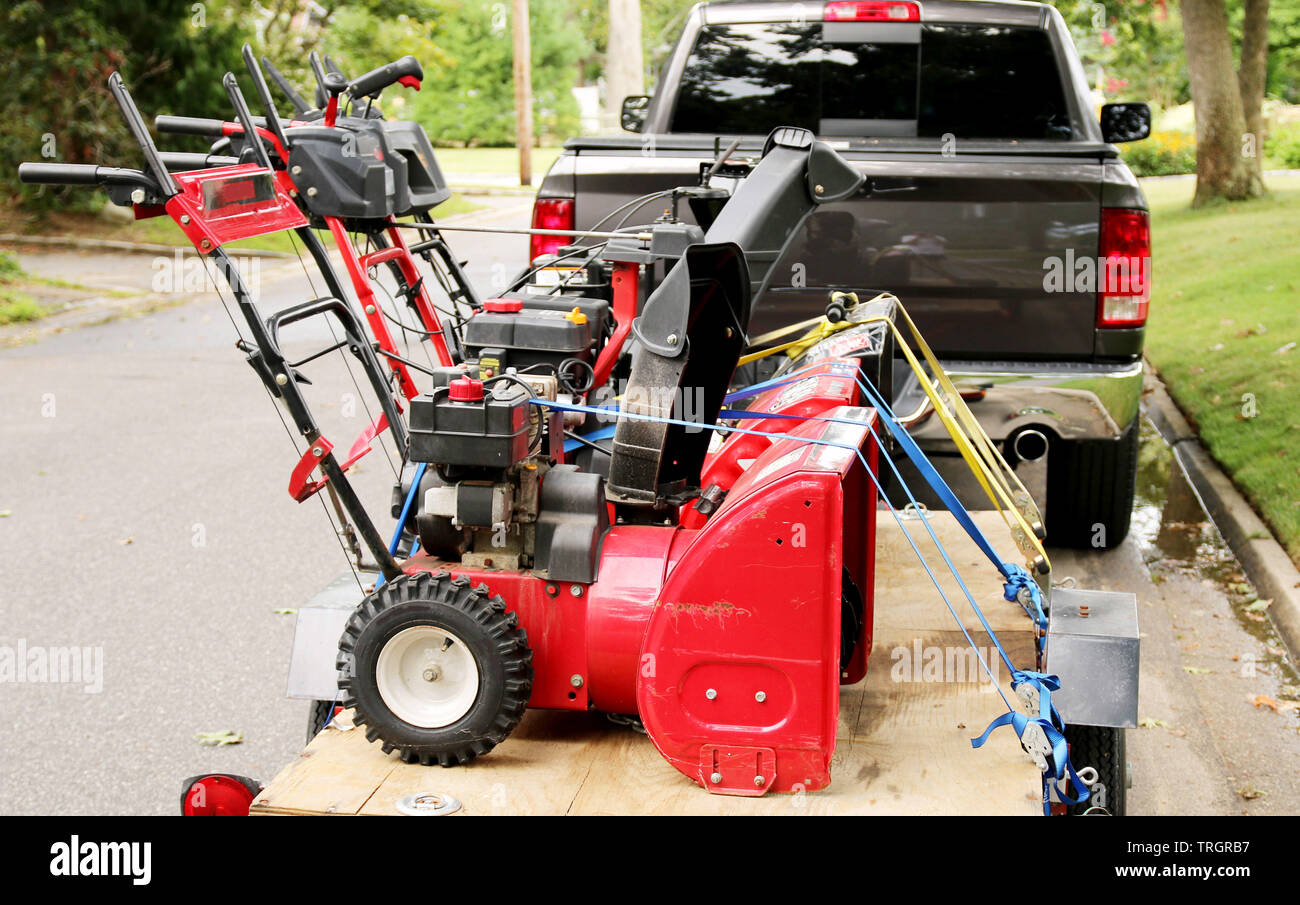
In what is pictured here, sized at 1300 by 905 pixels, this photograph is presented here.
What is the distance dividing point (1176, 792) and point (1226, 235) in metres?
13.6

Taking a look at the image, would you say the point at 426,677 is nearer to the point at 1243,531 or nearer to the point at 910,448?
the point at 910,448

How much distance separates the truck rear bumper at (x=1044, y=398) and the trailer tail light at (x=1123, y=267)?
0.21 m

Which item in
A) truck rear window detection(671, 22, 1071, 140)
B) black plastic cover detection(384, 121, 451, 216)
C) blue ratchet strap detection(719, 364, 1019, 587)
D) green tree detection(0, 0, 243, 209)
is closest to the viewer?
blue ratchet strap detection(719, 364, 1019, 587)

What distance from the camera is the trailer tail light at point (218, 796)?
9.86ft

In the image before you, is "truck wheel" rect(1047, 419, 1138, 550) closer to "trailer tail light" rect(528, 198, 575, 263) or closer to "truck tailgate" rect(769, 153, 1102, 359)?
"truck tailgate" rect(769, 153, 1102, 359)

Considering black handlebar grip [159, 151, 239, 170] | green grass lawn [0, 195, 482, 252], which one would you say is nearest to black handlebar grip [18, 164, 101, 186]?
black handlebar grip [159, 151, 239, 170]

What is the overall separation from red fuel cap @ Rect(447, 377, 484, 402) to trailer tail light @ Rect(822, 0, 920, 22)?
375 centimetres

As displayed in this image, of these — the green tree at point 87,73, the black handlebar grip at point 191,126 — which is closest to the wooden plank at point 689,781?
the black handlebar grip at point 191,126

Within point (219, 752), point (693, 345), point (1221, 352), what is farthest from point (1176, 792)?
point (1221, 352)

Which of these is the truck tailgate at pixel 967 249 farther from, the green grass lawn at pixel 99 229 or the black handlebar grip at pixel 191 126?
the green grass lawn at pixel 99 229

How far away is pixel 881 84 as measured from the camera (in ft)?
19.6

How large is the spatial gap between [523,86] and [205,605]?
80.0 feet

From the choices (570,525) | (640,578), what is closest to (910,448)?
(640,578)

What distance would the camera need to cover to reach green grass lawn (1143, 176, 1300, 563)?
6.84m
